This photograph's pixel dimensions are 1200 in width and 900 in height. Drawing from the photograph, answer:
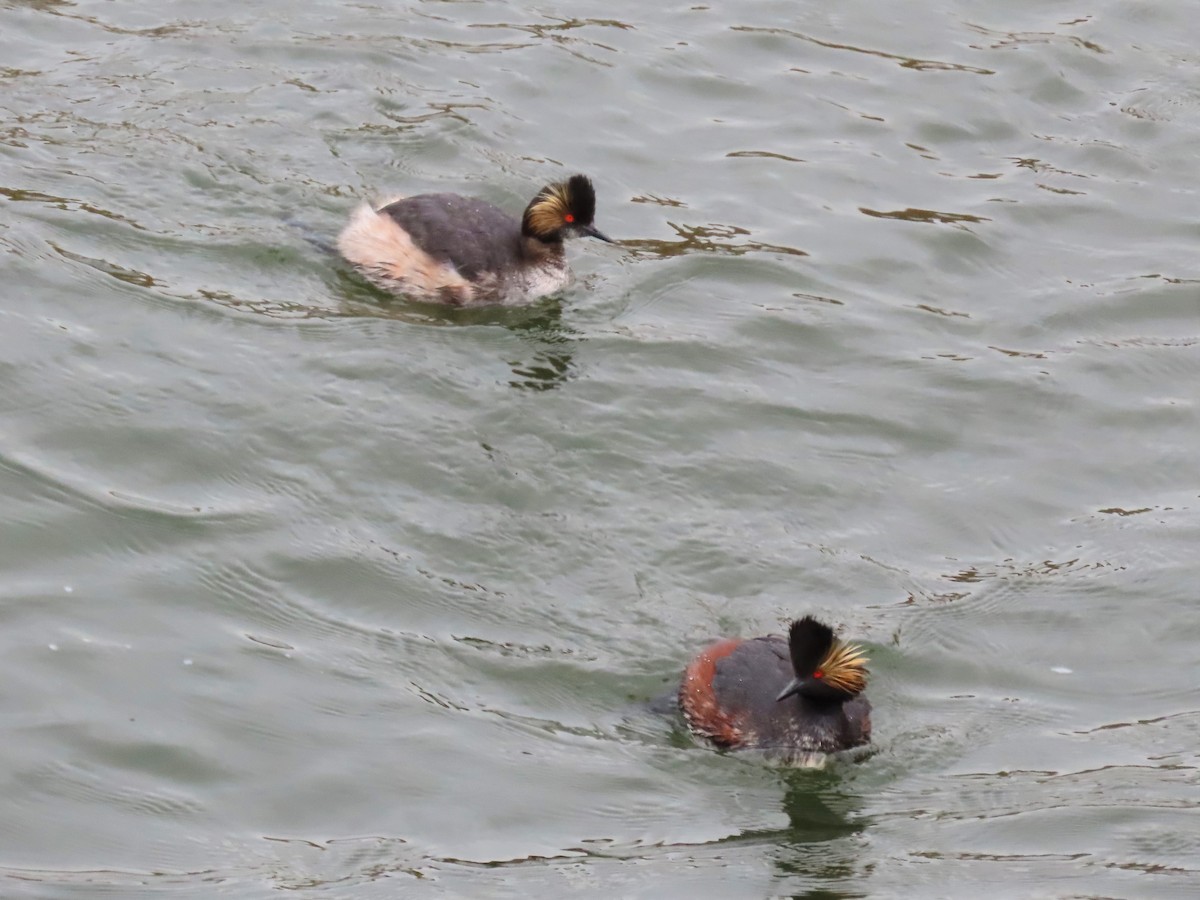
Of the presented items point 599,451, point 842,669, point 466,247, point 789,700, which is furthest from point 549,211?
point 842,669

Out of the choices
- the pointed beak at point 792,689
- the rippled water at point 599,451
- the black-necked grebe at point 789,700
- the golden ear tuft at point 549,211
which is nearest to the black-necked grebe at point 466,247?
the golden ear tuft at point 549,211

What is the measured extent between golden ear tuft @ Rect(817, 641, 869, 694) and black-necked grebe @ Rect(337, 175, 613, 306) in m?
4.15

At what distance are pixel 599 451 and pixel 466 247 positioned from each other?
197 centimetres

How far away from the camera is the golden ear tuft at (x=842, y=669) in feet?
25.3

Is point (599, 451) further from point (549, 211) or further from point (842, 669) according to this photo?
point (842, 669)

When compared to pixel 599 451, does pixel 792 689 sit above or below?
below

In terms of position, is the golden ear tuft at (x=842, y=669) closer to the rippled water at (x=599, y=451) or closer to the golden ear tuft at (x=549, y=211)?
the rippled water at (x=599, y=451)

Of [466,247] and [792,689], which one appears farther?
[466,247]

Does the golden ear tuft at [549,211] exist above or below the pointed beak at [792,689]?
above

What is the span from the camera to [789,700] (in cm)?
796

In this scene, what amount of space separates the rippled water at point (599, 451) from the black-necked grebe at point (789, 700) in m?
0.18

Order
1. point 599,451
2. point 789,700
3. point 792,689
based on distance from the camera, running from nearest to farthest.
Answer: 1. point 792,689
2. point 789,700
3. point 599,451

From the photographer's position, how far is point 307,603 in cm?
836

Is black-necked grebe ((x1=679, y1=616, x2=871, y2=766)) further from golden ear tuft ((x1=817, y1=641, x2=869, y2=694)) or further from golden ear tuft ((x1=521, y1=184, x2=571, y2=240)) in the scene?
golden ear tuft ((x1=521, y1=184, x2=571, y2=240))
